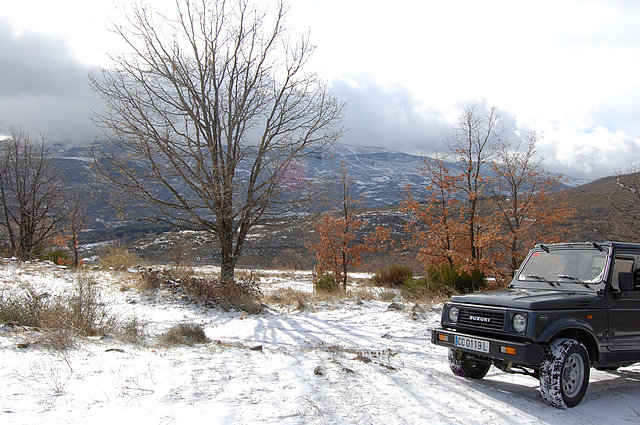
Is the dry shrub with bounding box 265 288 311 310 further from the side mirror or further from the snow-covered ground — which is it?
the side mirror

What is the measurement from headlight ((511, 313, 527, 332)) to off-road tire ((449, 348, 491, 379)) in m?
1.11

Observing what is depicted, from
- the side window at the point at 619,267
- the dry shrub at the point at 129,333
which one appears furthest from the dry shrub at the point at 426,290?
the dry shrub at the point at 129,333

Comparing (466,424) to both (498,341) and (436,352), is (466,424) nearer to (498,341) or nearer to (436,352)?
(498,341)

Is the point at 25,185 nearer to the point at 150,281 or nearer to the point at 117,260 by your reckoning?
the point at 117,260

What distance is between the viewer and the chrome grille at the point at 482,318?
5090 millimetres

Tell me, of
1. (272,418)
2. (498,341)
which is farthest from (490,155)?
(272,418)

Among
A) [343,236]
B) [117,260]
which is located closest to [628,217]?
[343,236]

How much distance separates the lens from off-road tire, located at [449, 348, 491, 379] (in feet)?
18.9

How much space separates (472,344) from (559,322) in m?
1.00

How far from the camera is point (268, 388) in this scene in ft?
15.1

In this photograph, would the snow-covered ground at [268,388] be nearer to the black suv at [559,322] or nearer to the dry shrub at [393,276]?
the black suv at [559,322]

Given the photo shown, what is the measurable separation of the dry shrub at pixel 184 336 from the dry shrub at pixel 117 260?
1273 centimetres

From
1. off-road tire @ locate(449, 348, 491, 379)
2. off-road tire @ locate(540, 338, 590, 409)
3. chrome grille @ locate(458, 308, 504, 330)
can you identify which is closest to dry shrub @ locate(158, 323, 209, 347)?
off-road tire @ locate(449, 348, 491, 379)

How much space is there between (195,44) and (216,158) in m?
3.62
